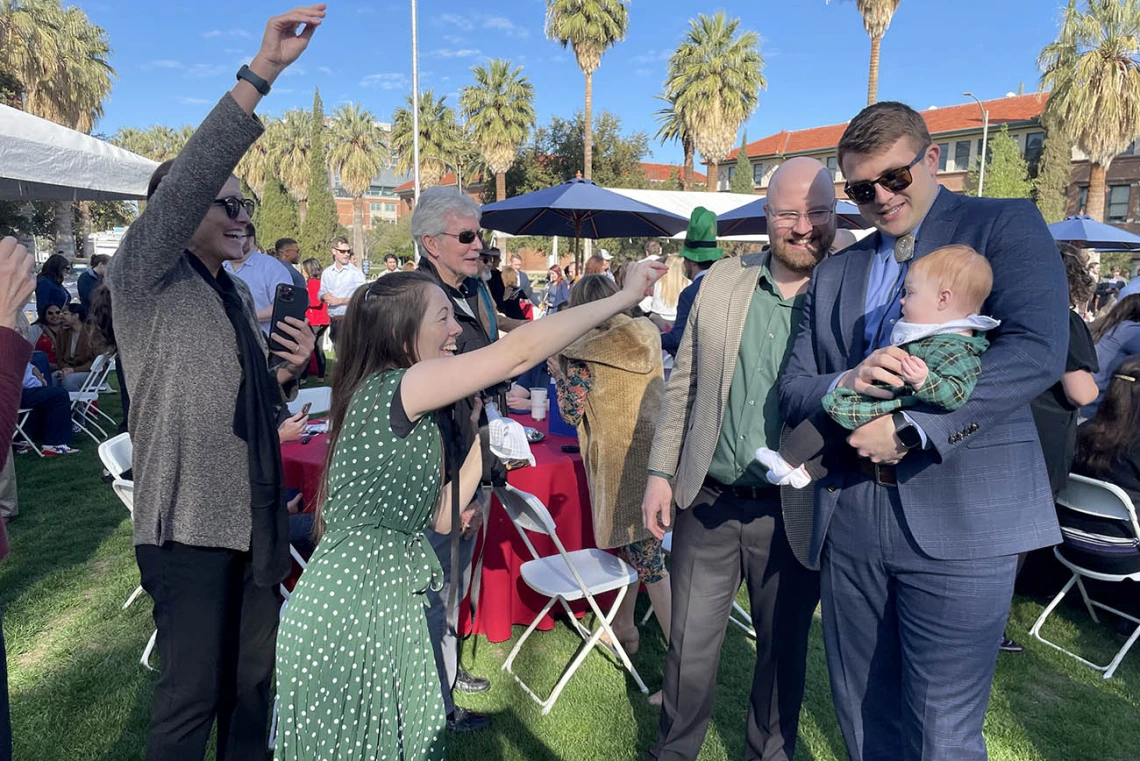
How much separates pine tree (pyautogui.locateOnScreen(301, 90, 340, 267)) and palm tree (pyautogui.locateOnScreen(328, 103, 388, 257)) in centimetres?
322

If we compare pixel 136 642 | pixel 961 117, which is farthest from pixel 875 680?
pixel 961 117

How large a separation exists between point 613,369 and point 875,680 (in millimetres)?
1859

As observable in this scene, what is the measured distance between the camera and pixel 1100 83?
24344 mm

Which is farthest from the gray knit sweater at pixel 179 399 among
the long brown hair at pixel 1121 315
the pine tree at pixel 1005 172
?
the pine tree at pixel 1005 172

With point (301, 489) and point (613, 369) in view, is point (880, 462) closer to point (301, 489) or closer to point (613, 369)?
point (613, 369)

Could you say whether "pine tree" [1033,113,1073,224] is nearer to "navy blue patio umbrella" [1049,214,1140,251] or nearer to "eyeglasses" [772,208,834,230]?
"navy blue patio umbrella" [1049,214,1140,251]

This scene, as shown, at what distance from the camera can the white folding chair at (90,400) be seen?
7.63m

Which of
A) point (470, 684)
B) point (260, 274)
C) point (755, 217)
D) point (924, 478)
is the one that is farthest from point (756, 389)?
point (755, 217)

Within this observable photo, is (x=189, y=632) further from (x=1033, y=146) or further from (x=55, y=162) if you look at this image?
(x=1033, y=146)

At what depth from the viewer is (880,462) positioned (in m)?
1.67

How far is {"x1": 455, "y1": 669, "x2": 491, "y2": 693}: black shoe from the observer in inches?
134

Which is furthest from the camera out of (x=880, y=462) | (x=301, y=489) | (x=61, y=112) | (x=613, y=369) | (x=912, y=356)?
(x=61, y=112)

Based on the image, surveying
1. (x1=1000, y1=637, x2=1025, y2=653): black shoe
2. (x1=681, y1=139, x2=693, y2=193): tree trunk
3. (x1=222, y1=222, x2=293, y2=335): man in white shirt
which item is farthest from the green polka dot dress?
(x1=681, y1=139, x2=693, y2=193): tree trunk

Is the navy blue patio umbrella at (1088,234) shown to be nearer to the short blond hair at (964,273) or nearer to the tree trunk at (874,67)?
the short blond hair at (964,273)
